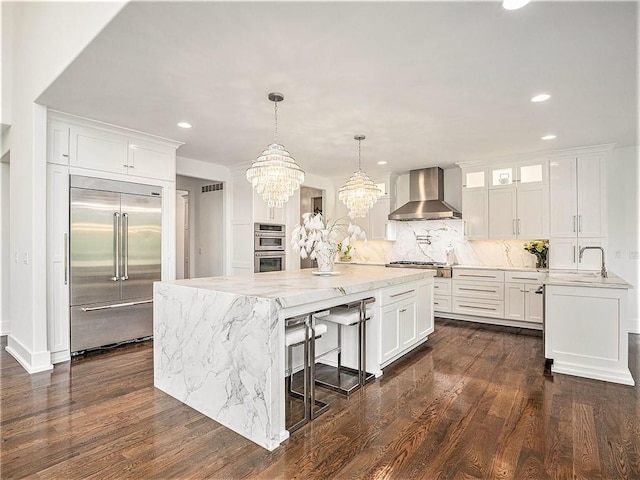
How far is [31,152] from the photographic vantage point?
3367mm

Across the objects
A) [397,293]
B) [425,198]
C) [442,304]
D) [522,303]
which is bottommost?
[442,304]

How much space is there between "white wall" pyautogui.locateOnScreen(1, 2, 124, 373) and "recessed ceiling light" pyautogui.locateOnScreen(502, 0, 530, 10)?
2.84 m

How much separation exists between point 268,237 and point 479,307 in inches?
141

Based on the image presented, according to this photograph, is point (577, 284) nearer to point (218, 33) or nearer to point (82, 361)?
point (218, 33)

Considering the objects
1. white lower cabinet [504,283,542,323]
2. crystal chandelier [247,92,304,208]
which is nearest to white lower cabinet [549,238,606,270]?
white lower cabinet [504,283,542,323]

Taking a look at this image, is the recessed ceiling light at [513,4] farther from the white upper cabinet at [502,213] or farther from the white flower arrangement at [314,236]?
the white upper cabinet at [502,213]

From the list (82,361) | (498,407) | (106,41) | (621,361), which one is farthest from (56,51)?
(621,361)

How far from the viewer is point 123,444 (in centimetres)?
212

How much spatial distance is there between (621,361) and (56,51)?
18.0 ft

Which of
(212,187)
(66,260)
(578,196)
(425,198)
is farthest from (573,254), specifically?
(66,260)

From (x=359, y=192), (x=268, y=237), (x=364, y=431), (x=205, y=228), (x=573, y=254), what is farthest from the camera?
(x=205, y=228)

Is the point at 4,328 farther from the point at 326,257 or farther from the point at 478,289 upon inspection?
the point at 478,289

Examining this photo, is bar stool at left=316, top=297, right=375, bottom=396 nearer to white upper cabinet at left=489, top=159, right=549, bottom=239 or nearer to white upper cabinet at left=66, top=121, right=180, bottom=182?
white upper cabinet at left=66, top=121, right=180, bottom=182

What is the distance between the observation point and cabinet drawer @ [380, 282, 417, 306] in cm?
330
